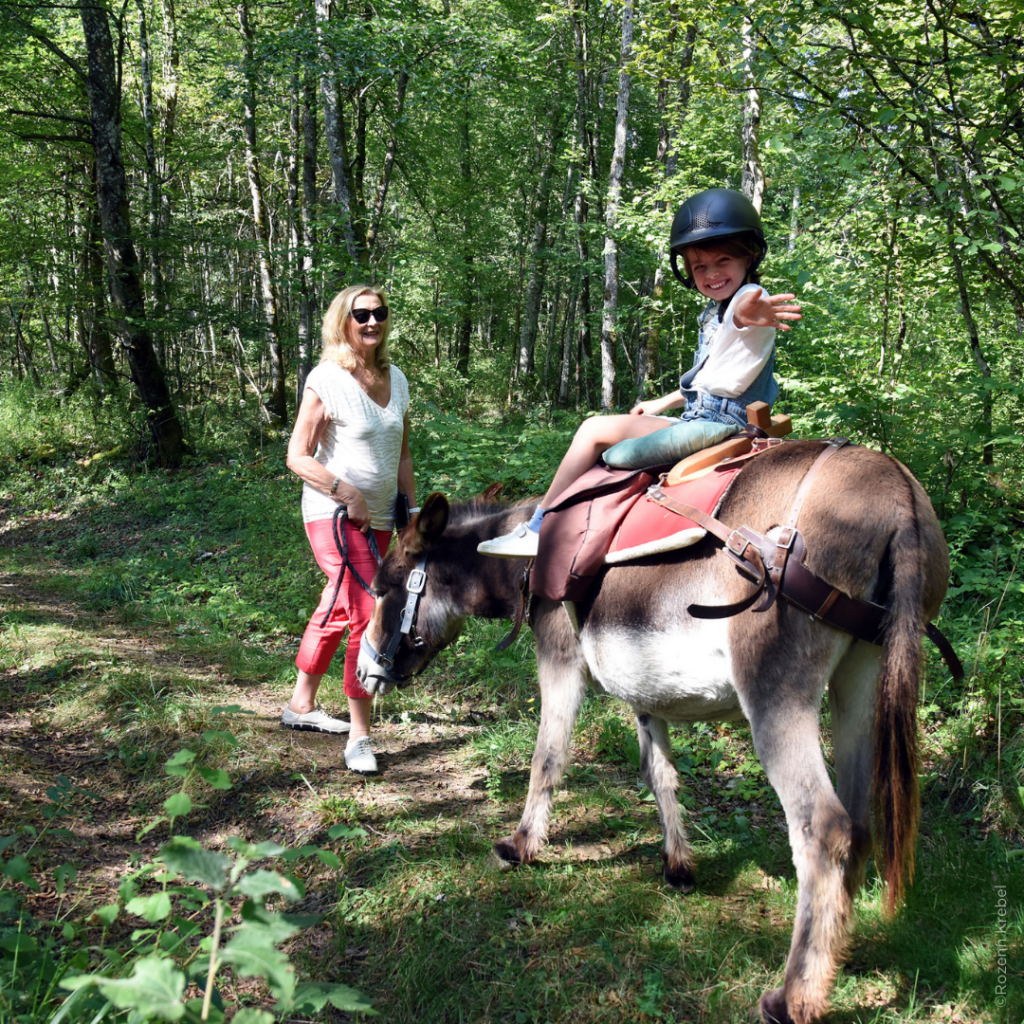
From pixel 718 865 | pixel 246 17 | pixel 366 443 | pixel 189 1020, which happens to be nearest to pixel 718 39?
pixel 366 443

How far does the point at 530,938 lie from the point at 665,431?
2.06m

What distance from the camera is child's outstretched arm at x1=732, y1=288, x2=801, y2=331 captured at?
2481mm

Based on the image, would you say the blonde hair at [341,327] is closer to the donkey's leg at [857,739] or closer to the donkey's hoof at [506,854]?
the donkey's hoof at [506,854]

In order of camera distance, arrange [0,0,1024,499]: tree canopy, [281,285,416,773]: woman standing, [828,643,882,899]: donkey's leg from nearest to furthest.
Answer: [828,643,882,899]: donkey's leg → [281,285,416,773]: woman standing → [0,0,1024,499]: tree canopy

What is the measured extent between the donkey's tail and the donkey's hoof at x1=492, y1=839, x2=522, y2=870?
1.52 meters

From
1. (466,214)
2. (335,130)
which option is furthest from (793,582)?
(466,214)

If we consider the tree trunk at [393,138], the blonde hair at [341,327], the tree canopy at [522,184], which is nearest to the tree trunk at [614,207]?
the tree canopy at [522,184]

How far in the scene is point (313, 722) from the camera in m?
4.39

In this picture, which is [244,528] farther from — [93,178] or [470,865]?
[93,178]

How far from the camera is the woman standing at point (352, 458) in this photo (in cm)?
376

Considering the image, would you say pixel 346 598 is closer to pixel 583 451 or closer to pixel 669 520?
pixel 583 451

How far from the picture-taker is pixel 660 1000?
7.89 ft

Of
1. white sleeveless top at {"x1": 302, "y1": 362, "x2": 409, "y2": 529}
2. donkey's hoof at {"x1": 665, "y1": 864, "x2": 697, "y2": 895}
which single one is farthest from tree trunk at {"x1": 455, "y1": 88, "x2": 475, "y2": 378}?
donkey's hoof at {"x1": 665, "y1": 864, "x2": 697, "y2": 895}

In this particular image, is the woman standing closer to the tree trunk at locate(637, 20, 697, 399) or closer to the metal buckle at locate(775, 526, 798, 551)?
the metal buckle at locate(775, 526, 798, 551)
